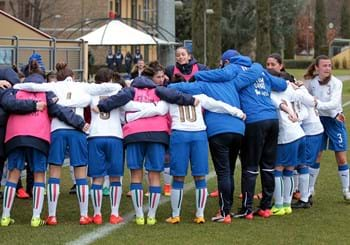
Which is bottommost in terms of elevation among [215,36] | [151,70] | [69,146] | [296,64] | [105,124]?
[69,146]

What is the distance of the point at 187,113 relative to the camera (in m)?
8.36

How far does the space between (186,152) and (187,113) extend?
46cm

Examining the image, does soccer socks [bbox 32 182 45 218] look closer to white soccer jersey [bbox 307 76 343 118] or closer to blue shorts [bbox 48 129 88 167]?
blue shorts [bbox 48 129 88 167]

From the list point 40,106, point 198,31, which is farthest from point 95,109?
point 198,31

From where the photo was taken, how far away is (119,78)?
8.98m

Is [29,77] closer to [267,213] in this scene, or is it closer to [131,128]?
[131,128]

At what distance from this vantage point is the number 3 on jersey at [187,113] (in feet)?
27.3

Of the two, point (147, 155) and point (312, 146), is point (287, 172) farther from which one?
point (147, 155)

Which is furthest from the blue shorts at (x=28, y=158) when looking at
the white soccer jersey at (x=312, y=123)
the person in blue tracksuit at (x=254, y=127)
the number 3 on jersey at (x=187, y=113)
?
the white soccer jersey at (x=312, y=123)

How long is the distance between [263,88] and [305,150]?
1.22m

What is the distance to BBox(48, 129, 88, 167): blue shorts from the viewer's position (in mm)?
8266

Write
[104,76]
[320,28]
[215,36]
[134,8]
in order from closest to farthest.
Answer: [104,76], [215,36], [134,8], [320,28]

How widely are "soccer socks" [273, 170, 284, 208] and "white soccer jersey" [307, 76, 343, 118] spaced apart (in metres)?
1.20

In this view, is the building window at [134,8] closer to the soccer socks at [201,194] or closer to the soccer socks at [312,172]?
the soccer socks at [312,172]
